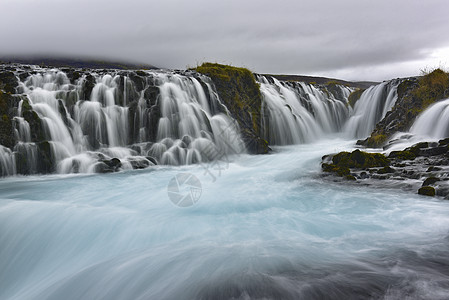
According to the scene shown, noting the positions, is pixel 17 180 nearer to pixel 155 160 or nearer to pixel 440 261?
pixel 155 160

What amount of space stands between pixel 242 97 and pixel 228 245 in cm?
1500

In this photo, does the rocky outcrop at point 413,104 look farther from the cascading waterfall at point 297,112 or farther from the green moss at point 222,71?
the green moss at point 222,71

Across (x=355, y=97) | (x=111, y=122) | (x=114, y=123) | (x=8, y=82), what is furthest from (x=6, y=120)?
(x=355, y=97)

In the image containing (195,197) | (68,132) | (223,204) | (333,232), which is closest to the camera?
(333,232)

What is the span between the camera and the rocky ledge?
7.83 m

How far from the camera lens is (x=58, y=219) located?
614cm

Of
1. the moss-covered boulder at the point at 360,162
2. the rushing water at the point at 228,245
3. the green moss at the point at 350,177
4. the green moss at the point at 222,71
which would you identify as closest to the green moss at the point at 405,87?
the green moss at the point at 222,71

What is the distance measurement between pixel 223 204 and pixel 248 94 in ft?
42.9

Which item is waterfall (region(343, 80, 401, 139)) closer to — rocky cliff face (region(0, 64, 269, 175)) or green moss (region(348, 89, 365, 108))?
green moss (region(348, 89, 365, 108))

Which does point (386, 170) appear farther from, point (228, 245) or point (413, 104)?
point (413, 104)

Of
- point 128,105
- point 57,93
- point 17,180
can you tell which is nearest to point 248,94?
point 128,105

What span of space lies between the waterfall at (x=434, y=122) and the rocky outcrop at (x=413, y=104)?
78cm

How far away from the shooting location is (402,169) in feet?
31.4

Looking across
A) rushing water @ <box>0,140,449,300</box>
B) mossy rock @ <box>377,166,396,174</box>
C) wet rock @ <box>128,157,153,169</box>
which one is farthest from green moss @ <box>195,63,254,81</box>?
mossy rock @ <box>377,166,396,174</box>
